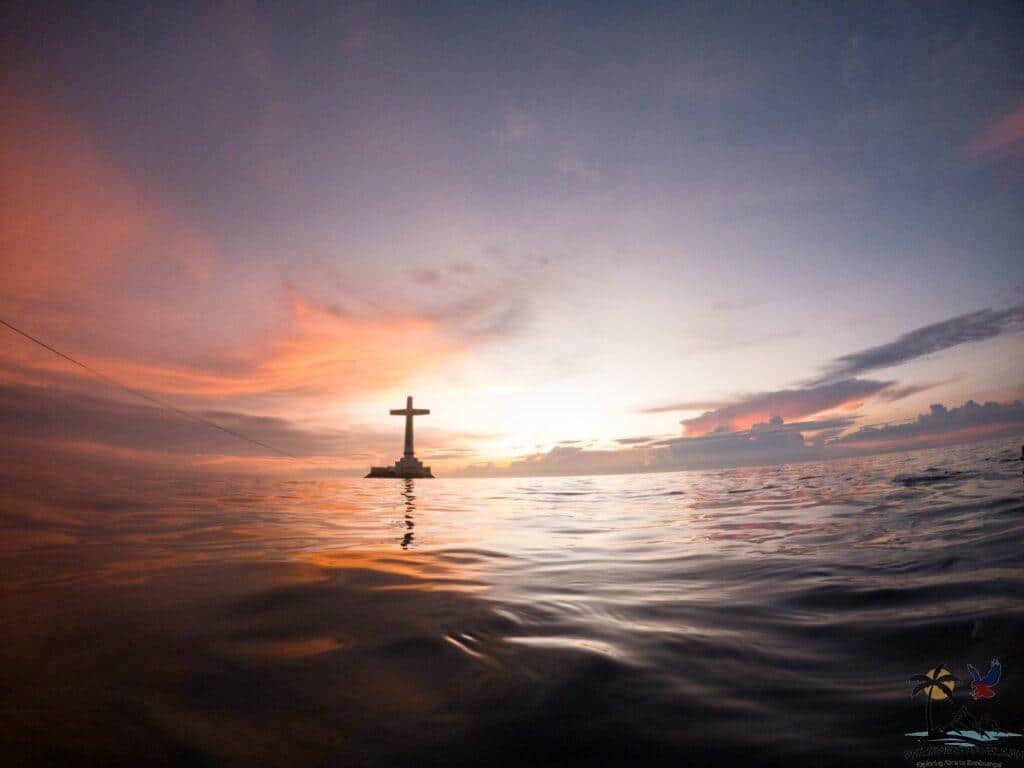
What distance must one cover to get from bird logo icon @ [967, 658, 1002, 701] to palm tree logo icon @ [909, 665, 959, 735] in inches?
2.8

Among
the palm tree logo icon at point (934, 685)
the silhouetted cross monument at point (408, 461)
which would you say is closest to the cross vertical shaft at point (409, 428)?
the silhouetted cross monument at point (408, 461)

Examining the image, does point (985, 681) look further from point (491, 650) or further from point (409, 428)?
point (409, 428)

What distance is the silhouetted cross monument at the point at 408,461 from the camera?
2520 inches

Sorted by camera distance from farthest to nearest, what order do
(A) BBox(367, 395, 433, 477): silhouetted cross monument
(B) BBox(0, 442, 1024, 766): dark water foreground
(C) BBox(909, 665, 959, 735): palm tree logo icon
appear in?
(A) BBox(367, 395, 433, 477): silhouetted cross monument < (C) BBox(909, 665, 959, 735): palm tree logo icon < (B) BBox(0, 442, 1024, 766): dark water foreground

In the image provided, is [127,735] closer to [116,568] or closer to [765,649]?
[765,649]

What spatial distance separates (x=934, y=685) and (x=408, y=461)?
65.0 m

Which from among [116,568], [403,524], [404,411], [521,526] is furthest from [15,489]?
[404,411]

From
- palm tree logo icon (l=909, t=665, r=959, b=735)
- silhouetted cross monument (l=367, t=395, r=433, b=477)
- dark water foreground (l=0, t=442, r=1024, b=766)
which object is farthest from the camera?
silhouetted cross monument (l=367, t=395, r=433, b=477)

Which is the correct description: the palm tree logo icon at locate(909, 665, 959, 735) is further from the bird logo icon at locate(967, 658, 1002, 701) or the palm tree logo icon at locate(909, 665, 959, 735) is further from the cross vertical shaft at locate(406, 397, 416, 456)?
the cross vertical shaft at locate(406, 397, 416, 456)

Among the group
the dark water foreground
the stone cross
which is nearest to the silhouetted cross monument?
the stone cross

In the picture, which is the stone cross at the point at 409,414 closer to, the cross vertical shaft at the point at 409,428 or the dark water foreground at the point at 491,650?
the cross vertical shaft at the point at 409,428

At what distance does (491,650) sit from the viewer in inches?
103

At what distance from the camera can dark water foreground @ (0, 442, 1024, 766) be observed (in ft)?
5.57

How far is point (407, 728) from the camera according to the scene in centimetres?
181
